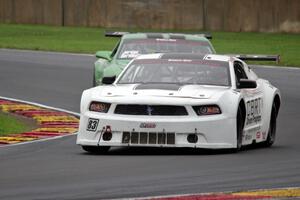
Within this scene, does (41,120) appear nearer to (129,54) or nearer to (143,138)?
(129,54)

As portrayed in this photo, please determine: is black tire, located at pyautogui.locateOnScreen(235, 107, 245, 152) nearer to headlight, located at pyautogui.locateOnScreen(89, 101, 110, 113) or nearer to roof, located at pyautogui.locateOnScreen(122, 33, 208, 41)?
headlight, located at pyautogui.locateOnScreen(89, 101, 110, 113)

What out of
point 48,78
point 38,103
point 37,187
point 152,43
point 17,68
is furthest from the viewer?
point 17,68

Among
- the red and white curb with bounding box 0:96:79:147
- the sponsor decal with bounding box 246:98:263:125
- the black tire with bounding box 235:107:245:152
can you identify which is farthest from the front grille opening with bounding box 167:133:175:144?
the red and white curb with bounding box 0:96:79:147

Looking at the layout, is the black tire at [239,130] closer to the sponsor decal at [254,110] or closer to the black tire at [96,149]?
the sponsor decal at [254,110]

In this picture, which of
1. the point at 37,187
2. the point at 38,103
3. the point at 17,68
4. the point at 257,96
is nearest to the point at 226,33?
the point at 17,68

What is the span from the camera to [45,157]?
14492mm

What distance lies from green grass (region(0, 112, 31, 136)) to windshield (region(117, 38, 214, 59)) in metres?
2.34

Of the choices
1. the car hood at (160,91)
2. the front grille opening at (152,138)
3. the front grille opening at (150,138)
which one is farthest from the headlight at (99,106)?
the front grille opening at (152,138)

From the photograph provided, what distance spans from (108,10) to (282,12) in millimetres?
7711

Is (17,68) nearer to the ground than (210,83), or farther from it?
nearer to the ground

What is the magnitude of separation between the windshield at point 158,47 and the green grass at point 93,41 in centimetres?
1304

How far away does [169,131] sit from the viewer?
1439 cm

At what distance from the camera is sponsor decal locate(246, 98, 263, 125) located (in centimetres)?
1549

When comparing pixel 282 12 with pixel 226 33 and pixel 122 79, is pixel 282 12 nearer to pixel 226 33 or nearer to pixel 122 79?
pixel 226 33
